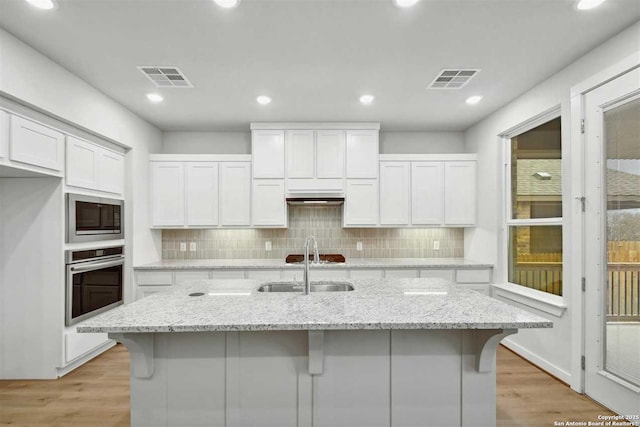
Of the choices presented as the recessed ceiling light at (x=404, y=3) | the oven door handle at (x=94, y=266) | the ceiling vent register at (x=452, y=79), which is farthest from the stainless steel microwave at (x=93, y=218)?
the ceiling vent register at (x=452, y=79)

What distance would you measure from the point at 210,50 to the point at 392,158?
2.69 metres

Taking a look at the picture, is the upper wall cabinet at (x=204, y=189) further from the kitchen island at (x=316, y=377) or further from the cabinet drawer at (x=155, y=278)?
the kitchen island at (x=316, y=377)

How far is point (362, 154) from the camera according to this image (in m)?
4.62

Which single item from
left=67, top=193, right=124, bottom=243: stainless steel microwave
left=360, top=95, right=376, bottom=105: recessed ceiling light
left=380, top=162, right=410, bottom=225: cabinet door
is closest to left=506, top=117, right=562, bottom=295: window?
left=380, top=162, right=410, bottom=225: cabinet door

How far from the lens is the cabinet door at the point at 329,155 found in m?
4.59

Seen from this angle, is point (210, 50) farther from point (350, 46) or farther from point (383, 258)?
point (383, 258)

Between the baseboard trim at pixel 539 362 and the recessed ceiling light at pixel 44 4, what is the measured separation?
4549 mm

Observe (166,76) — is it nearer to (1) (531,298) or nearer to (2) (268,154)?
(2) (268,154)

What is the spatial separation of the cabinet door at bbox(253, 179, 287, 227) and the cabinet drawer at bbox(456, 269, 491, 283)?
2.21 meters

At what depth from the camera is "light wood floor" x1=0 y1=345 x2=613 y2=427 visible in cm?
250

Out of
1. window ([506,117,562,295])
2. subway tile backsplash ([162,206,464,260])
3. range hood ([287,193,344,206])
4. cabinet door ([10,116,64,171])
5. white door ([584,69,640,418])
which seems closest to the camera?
white door ([584,69,640,418])

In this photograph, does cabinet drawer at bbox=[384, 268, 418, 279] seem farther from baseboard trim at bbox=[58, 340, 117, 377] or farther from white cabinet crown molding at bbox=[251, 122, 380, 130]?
baseboard trim at bbox=[58, 340, 117, 377]

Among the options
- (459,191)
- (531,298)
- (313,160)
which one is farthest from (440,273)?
(313,160)

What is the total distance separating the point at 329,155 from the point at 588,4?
2.89 metres
